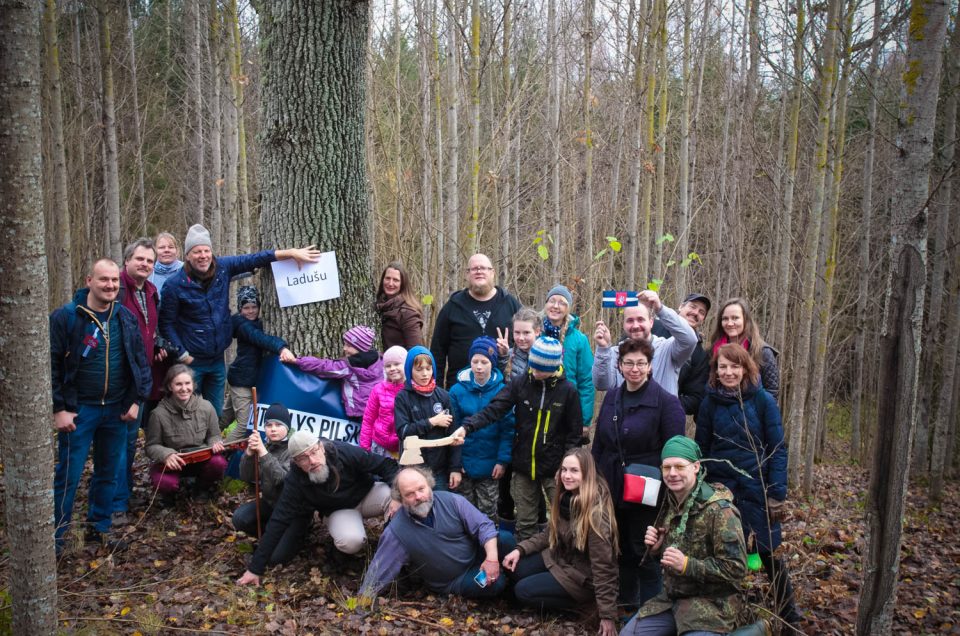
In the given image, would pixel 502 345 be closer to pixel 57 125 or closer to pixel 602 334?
pixel 602 334

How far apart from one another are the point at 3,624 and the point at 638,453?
3.84m

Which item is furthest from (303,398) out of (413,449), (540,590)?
(540,590)

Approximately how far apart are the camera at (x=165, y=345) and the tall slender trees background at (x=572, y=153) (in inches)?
42.3

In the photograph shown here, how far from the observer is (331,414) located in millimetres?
5555

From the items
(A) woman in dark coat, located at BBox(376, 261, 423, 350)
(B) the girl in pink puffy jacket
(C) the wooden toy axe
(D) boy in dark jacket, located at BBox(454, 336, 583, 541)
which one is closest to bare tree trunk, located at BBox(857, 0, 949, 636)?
(D) boy in dark jacket, located at BBox(454, 336, 583, 541)

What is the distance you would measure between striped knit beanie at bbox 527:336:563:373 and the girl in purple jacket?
1458 mm

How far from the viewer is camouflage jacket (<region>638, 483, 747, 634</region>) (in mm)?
3809

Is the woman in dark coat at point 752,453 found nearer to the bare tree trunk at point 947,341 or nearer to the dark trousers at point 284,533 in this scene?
the dark trousers at point 284,533

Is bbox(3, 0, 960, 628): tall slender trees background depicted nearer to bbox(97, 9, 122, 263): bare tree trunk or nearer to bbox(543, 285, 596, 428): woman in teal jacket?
bbox(97, 9, 122, 263): bare tree trunk

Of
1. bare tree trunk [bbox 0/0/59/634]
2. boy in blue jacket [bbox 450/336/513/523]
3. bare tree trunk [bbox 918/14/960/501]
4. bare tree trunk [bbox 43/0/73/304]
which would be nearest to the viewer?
bare tree trunk [bbox 0/0/59/634]

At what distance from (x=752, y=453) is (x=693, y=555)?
0.82 metres

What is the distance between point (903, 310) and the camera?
3.47 m

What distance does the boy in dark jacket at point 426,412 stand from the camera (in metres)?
4.96


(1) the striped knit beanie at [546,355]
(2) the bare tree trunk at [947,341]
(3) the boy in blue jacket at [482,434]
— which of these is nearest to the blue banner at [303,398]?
(3) the boy in blue jacket at [482,434]
